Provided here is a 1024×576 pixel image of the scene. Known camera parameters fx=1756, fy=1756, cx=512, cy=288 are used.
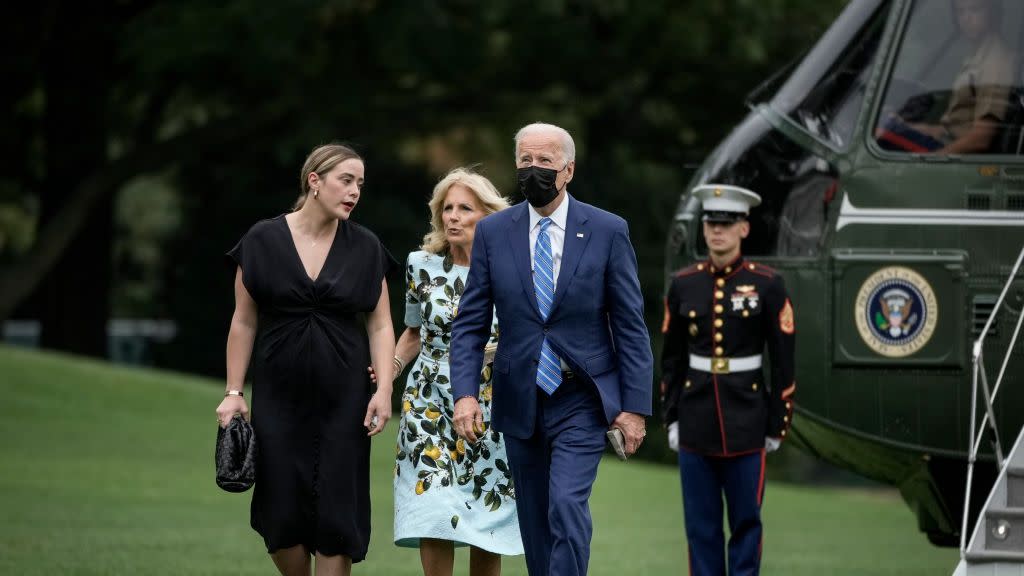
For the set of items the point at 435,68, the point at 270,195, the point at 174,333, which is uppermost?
the point at 435,68

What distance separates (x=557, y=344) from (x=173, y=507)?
9.65 metres

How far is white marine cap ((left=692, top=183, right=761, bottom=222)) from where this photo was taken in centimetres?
795

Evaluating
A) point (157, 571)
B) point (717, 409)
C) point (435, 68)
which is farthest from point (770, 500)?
point (717, 409)

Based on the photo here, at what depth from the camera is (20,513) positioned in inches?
541

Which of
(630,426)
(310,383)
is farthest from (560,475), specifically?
(310,383)

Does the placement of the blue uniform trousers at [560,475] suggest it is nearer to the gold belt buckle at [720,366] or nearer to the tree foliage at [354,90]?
the gold belt buckle at [720,366]

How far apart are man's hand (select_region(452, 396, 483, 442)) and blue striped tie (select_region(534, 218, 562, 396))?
27 centimetres

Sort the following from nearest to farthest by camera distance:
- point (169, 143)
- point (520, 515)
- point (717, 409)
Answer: point (520, 515) → point (717, 409) → point (169, 143)

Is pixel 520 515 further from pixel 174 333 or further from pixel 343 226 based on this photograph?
pixel 174 333

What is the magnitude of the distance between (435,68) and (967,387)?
14.0m

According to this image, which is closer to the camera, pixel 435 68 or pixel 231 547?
pixel 231 547

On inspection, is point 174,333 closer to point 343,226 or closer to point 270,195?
point 270,195

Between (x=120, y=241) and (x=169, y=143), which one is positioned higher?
(x=169, y=143)

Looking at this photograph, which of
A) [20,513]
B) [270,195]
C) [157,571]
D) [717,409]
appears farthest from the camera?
[270,195]
